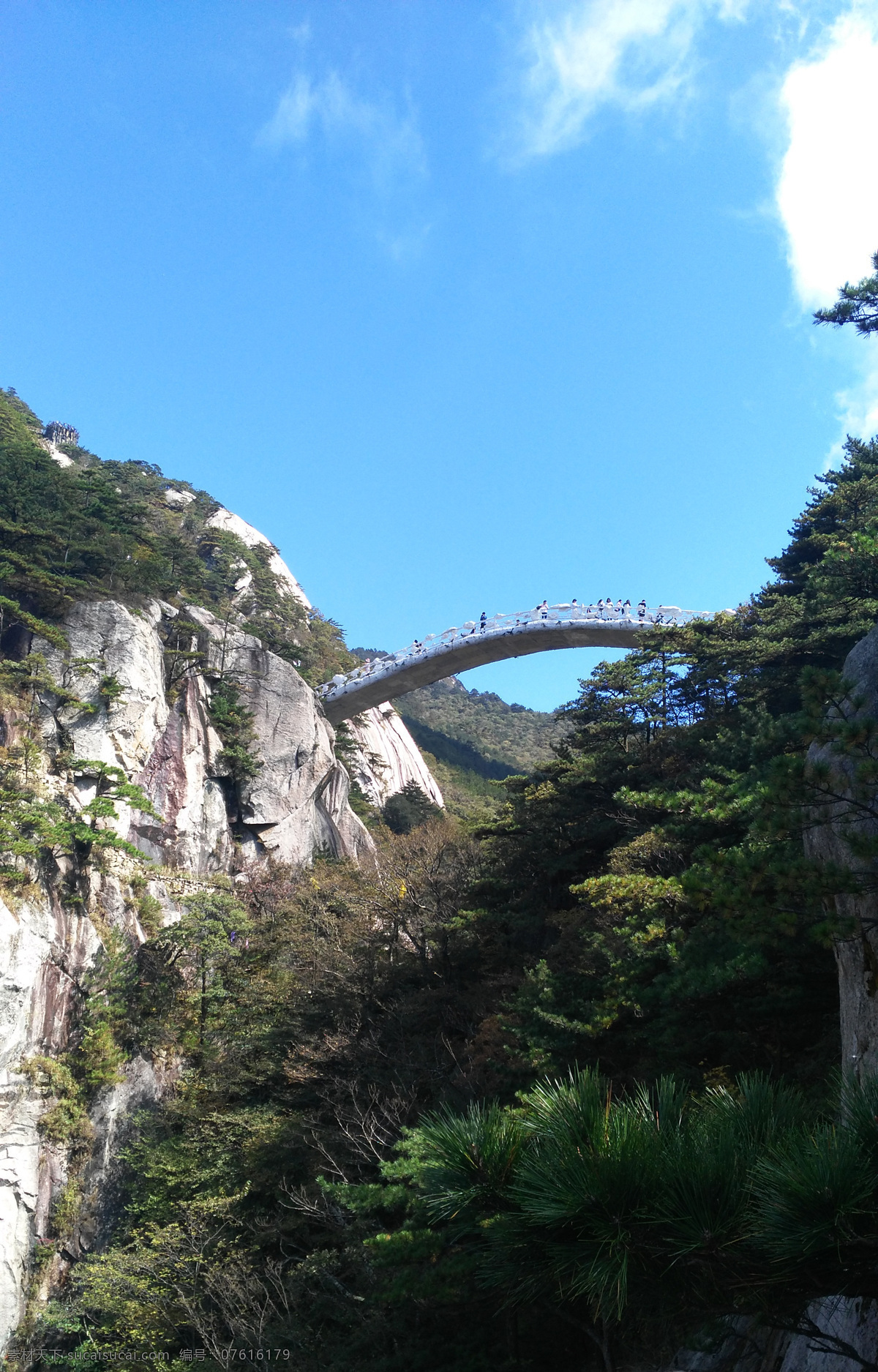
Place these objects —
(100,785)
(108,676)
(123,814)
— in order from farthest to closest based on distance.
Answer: (108,676)
(123,814)
(100,785)

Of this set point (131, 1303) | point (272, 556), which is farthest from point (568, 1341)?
point (272, 556)

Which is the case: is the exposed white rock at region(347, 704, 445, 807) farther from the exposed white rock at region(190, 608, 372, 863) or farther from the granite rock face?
the exposed white rock at region(190, 608, 372, 863)

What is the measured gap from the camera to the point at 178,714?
69.1 feet

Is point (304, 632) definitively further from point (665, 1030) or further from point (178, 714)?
point (665, 1030)

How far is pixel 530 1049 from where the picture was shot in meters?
8.34

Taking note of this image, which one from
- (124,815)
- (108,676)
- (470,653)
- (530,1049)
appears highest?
(470,653)

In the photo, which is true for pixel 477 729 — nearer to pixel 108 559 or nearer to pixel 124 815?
pixel 108 559

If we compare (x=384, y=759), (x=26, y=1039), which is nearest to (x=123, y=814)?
(x=26, y=1039)

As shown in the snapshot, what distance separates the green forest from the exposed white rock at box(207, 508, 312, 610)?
2145cm

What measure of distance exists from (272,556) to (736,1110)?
42099mm

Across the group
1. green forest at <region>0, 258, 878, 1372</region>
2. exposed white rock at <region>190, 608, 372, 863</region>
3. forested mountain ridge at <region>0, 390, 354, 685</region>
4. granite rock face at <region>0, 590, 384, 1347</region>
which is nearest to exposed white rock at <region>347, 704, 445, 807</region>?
forested mountain ridge at <region>0, 390, 354, 685</region>

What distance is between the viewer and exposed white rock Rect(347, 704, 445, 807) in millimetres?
29844

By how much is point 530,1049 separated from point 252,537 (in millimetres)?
40345

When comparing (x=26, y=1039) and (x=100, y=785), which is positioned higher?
(x=100, y=785)
